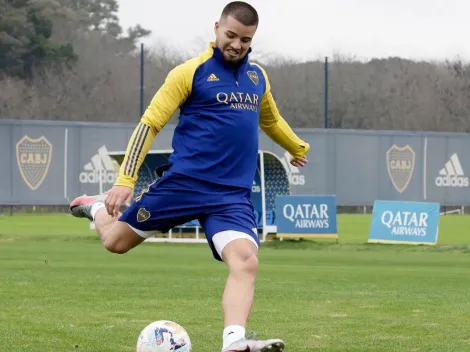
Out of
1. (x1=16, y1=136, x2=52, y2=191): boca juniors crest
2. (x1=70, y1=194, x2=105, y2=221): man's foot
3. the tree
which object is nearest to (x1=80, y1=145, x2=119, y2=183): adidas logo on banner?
(x1=16, y1=136, x2=52, y2=191): boca juniors crest

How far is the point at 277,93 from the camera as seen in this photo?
4512 centimetres

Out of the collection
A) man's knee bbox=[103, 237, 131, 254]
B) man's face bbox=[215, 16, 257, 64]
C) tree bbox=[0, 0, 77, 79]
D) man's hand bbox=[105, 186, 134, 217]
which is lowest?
man's knee bbox=[103, 237, 131, 254]

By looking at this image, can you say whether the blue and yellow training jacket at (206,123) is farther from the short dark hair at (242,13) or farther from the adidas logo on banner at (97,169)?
the adidas logo on banner at (97,169)

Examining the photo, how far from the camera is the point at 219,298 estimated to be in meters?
10.9

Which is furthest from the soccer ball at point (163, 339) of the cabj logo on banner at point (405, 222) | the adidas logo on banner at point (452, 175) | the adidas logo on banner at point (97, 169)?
the adidas logo on banner at point (452, 175)

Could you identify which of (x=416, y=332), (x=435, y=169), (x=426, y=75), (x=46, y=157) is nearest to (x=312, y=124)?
(x=435, y=169)

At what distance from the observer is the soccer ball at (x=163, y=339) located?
21.0 feet

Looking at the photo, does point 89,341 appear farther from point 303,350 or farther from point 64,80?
point 64,80

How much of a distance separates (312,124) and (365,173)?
4.94 metres

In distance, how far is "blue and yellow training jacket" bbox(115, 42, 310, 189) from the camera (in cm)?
691

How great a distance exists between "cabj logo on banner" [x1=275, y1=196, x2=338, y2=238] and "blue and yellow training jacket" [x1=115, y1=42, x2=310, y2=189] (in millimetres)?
15993

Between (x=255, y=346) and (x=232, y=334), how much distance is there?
0.19 meters

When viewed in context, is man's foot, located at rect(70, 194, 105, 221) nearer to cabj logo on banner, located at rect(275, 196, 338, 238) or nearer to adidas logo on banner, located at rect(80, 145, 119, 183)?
cabj logo on banner, located at rect(275, 196, 338, 238)

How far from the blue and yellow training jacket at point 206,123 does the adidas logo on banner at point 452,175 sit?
33404 mm
